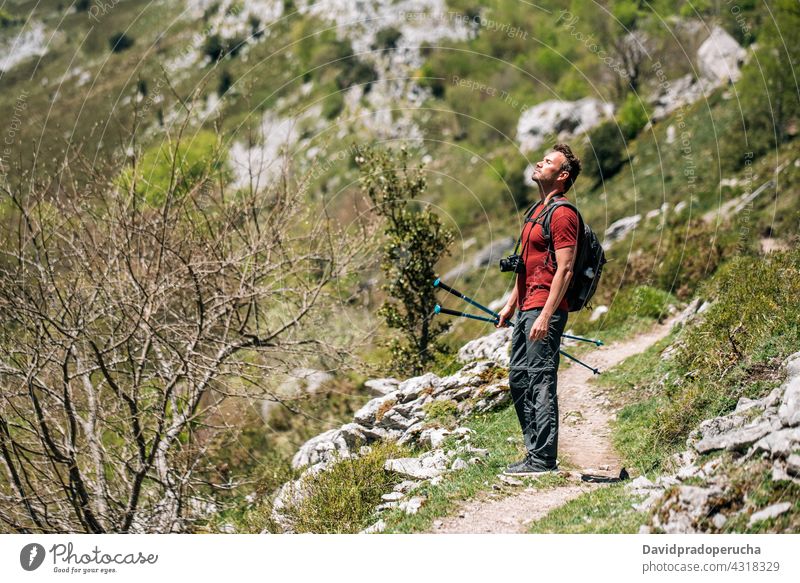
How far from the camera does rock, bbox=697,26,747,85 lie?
38688 mm

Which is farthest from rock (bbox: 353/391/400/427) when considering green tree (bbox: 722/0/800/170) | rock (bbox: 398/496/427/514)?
green tree (bbox: 722/0/800/170)

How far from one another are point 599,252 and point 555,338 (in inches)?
31.8

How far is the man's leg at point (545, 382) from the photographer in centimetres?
598

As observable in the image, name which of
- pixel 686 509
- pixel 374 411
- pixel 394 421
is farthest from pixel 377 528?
pixel 374 411

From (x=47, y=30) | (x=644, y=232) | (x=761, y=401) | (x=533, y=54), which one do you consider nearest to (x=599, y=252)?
(x=761, y=401)

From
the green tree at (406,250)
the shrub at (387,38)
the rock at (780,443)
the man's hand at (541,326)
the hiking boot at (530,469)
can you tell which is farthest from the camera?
the shrub at (387,38)

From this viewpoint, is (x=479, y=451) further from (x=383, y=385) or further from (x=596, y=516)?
(x=383, y=385)

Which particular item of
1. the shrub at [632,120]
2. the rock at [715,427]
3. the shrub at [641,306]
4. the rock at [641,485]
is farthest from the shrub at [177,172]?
the shrub at [632,120]

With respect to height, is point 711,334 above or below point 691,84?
below

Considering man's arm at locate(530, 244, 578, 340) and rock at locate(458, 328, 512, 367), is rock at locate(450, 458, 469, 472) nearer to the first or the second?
man's arm at locate(530, 244, 578, 340)

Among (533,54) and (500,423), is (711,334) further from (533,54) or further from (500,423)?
(533,54)

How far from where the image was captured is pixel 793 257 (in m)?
8.16

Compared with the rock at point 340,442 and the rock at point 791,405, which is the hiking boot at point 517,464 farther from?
the rock at point 340,442

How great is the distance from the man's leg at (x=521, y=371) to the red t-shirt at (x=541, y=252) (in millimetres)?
176
